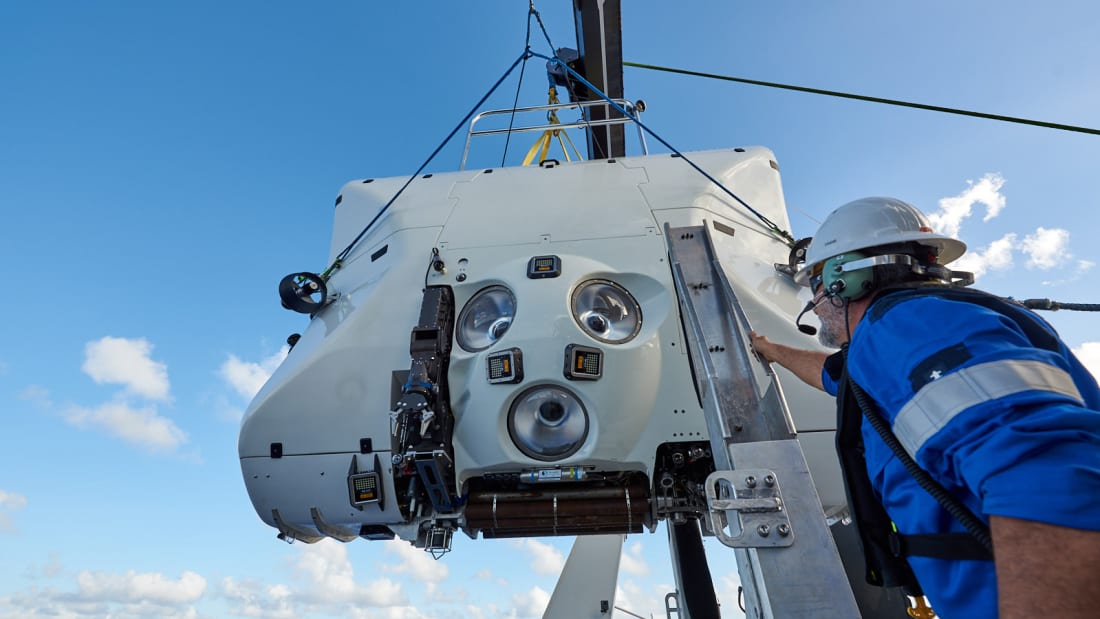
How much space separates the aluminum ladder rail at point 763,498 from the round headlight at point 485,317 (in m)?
0.92

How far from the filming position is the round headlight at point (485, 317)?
250 centimetres

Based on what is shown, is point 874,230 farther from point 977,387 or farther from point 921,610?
point 921,610

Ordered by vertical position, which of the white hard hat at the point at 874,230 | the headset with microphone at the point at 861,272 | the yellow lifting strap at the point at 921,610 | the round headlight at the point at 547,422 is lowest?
the yellow lifting strap at the point at 921,610

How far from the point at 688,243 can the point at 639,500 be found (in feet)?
3.53

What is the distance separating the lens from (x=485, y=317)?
8.47 ft

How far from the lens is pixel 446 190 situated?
3211 mm

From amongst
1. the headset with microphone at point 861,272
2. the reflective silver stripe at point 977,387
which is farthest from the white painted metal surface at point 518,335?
the reflective silver stripe at point 977,387

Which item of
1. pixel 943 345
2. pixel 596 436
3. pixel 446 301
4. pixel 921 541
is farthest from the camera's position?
pixel 446 301

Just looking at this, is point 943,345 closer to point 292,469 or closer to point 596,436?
point 596,436

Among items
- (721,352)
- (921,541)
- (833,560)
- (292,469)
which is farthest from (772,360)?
(292,469)

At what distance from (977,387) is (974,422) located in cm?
5

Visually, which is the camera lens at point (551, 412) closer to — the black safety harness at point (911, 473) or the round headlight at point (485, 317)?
the round headlight at point (485, 317)

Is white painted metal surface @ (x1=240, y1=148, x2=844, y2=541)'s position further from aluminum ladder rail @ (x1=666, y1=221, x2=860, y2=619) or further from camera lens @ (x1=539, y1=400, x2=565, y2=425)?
aluminum ladder rail @ (x1=666, y1=221, x2=860, y2=619)

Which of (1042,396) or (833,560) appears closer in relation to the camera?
(1042,396)
